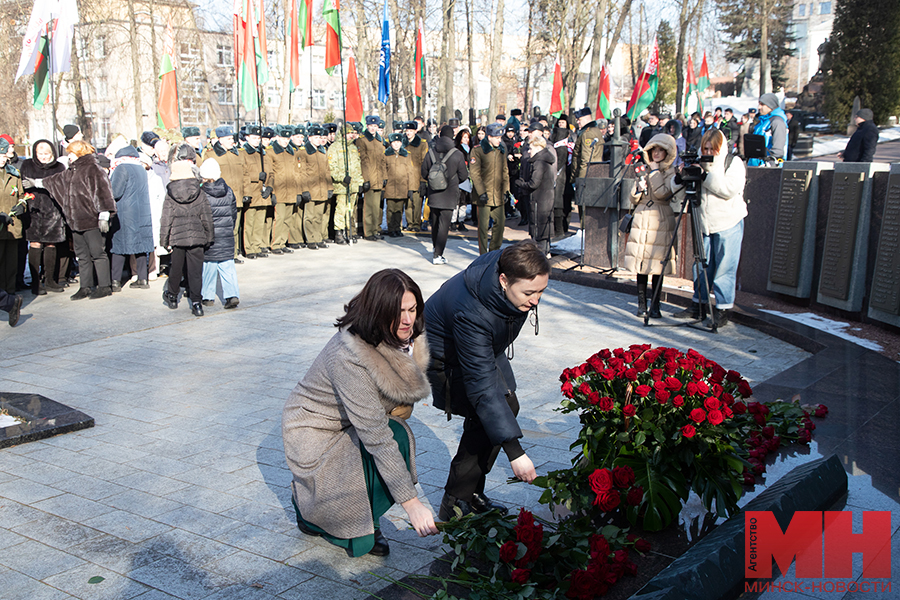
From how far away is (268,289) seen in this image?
36.0 ft

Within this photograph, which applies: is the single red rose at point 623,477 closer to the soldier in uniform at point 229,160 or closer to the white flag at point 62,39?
the soldier in uniform at point 229,160

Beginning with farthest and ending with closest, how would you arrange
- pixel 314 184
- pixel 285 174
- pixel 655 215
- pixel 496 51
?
pixel 496 51 < pixel 314 184 < pixel 285 174 < pixel 655 215

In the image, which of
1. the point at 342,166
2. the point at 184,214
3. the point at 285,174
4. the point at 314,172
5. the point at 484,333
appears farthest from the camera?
the point at 342,166

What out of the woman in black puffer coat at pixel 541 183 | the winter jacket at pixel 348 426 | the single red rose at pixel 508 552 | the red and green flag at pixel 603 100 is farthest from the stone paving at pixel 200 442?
the red and green flag at pixel 603 100

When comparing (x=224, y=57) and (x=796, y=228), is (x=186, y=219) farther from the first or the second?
(x=224, y=57)

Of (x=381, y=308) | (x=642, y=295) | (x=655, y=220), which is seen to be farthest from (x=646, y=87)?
(x=381, y=308)

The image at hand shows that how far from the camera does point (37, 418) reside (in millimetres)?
5500

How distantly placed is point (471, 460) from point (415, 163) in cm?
1323

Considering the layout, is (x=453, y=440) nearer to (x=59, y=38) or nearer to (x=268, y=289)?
(x=268, y=289)

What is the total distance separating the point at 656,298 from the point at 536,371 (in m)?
2.29

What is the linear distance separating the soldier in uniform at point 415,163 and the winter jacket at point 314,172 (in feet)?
7.78

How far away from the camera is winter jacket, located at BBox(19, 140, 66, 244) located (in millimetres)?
9938

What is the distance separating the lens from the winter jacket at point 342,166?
1469 centimetres

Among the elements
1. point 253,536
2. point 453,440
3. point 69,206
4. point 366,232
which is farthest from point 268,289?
point 253,536
